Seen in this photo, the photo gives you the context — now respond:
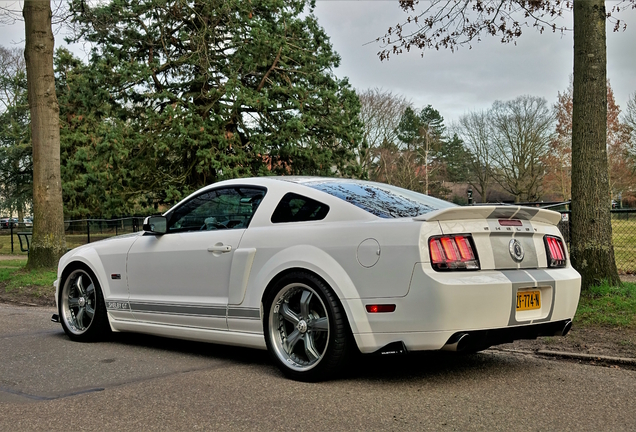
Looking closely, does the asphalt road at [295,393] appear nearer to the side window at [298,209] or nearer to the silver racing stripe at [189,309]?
the silver racing stripe at [189,309]

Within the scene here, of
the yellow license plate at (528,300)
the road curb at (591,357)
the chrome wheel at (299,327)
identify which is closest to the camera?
the yellow license plate at (528,300)

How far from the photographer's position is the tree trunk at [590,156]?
7.30m

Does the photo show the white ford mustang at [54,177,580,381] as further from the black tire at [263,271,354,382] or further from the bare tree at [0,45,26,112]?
the bare tree at [0,45,26,112]

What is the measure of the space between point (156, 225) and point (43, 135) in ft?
27.2

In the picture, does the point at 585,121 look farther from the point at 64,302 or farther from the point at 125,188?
the point at 125,188

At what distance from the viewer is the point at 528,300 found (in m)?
4.43

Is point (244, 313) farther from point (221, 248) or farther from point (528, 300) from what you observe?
point (528, 300)

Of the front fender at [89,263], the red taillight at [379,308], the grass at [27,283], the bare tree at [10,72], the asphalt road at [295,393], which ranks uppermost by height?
the bare tree at [10,72]

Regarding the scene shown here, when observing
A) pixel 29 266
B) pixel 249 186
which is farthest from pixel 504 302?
pixel 29 266

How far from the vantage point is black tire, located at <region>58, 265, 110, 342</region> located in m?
6.28

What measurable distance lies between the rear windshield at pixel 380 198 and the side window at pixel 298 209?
162mm

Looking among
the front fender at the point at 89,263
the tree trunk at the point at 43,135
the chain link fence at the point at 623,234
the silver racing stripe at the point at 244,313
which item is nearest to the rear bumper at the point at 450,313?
the silver racing stripe at the point at 244,313

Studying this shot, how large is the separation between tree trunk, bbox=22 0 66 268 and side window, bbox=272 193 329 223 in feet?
30.1

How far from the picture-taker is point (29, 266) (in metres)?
13.0
